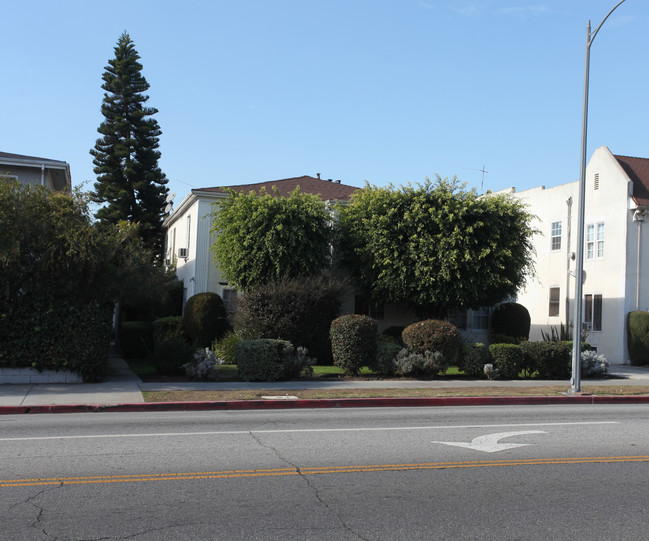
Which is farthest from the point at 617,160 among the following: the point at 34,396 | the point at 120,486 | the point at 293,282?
the point at 120,486

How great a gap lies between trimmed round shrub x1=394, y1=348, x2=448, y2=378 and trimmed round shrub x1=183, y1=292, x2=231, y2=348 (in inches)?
302

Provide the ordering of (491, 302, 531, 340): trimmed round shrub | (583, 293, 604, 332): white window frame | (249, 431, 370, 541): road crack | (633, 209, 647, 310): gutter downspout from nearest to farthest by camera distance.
Answer: (249, 431, 370, 541): road crack, (633, 209, 647, 310): gutter downspout, (491, 302, 531, 340): trimmed round shrub, (583, 293, 604, 332): white window frame

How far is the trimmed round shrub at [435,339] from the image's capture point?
18.4 m

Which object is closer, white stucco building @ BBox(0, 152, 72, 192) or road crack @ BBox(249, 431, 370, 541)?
road crack @ BBox(249, 431, 370, 541)

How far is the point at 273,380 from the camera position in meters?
16.8

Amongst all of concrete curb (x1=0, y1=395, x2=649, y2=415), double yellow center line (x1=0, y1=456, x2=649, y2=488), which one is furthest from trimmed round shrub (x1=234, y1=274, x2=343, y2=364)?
double yellow center line (x1=0, y1=456, x2=649, y2=488)

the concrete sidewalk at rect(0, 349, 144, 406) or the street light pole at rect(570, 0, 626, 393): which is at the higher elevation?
the street light pole at rect(570, 0, 626, 393)

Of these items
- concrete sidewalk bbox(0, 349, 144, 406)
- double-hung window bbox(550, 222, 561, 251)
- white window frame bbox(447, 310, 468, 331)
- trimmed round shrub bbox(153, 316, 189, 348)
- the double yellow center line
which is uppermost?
double-hung window bbox(550, 222, 561, 251)

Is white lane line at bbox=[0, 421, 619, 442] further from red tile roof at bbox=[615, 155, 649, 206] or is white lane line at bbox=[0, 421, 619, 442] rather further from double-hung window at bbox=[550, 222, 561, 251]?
double-hung window at bbox=[550, 222, 561, 251]

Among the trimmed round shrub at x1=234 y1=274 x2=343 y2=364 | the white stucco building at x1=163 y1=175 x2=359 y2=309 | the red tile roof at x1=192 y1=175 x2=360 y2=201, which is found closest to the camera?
the trimmed round shrub at x1=234 y1=274 x2=343 y2=364

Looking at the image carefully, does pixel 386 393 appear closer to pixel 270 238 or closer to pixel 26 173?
pixel 270 238

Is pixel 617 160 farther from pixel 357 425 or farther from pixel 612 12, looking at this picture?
pixel 357 425

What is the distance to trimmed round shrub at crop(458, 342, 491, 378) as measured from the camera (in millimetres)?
18594

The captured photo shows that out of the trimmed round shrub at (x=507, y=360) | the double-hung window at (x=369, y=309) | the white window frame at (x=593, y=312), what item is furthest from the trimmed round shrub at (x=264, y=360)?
the white window frame at (x=593, y=312)
